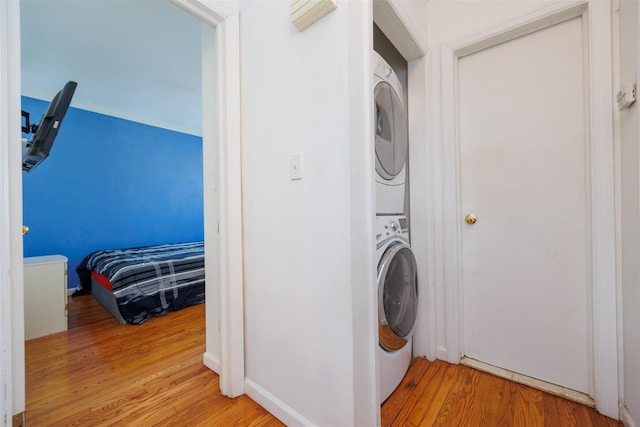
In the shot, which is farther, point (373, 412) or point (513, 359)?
point (513, 359)

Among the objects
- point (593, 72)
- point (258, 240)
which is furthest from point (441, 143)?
point (258, 240)

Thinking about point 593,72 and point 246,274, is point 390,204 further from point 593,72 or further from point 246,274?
point 593,72

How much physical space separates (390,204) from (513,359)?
1.13 meters

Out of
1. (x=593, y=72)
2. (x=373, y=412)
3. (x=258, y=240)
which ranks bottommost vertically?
(x=373, y=412)

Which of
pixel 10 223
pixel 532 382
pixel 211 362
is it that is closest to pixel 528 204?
pixel 532 382

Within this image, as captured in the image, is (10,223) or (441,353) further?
(441,353)

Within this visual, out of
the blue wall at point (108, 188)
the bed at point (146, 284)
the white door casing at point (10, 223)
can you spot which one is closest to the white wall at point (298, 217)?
the white door casing at point (10, 223)

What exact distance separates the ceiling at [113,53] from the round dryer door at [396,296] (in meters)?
2.35

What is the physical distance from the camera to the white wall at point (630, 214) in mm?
994

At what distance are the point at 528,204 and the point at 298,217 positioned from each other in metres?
1.28

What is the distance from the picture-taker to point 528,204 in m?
1.41

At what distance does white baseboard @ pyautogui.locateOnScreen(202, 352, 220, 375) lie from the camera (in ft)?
5.09

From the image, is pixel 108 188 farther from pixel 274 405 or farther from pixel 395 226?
pixel 395 226

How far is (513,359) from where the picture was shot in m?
1.46
